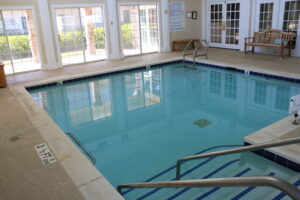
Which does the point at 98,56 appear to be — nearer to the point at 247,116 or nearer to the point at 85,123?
the point at 85,123

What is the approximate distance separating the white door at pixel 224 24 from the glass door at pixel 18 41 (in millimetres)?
6621

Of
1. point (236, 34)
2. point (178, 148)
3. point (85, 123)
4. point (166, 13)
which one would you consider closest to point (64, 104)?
point (85, 123)

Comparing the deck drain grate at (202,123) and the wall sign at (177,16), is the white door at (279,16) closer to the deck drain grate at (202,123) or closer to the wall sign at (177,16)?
the wall sign at (177,16)

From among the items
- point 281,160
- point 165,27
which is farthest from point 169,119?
point 165,27

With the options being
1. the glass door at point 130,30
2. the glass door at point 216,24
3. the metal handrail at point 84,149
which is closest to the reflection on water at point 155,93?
the metal handrail at point 84,149

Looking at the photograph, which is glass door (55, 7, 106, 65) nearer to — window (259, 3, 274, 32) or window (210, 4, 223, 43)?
window (210, 4, 223, 43)

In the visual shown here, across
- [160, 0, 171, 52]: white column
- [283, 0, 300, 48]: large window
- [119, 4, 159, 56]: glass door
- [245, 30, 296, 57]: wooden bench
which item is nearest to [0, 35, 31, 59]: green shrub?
[119, 4, 159, 56]: glass door

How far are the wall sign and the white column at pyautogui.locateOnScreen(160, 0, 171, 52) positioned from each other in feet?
0.81

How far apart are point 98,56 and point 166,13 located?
9.91 feet

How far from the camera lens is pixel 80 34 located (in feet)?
29.2

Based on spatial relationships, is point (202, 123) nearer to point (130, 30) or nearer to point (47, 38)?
point (47, 38)

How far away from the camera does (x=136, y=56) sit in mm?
10047

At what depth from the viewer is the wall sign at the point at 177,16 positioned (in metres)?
10.3

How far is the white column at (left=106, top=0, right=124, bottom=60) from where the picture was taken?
8938mm
